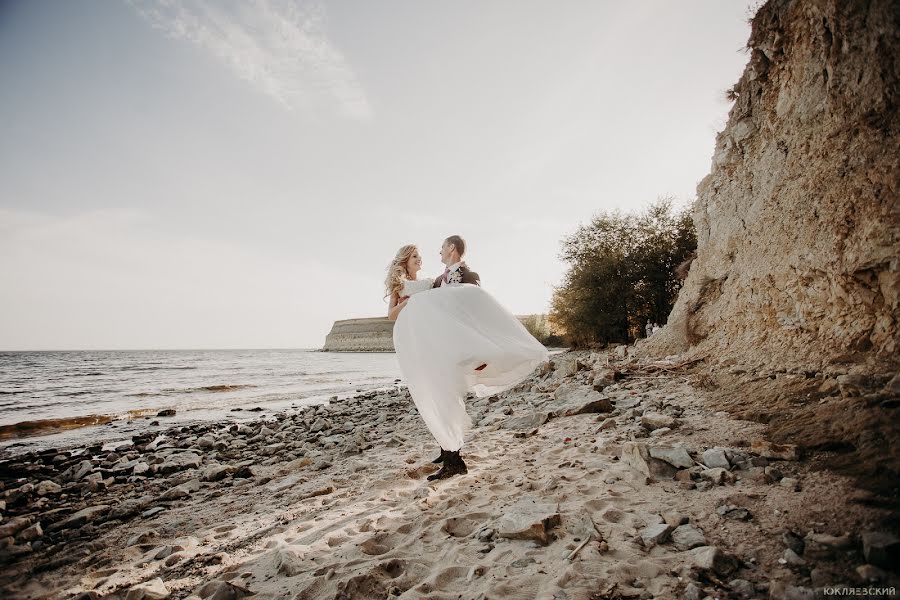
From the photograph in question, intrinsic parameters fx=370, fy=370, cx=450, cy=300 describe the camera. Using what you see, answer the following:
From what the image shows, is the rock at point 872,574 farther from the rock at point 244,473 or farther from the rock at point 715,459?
the rock at point 244,473

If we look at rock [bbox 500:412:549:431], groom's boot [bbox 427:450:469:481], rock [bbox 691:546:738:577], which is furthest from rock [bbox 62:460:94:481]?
rock [bbox 691:546:738:577]

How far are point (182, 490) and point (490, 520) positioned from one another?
4469 millimetres

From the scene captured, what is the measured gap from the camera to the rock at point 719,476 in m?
2.73

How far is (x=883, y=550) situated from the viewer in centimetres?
162

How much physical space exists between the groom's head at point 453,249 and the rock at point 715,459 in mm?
3416

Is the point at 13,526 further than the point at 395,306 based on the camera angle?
No

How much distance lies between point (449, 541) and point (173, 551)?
251cm

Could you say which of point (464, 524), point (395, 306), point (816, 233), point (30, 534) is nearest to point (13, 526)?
point (30, 534)

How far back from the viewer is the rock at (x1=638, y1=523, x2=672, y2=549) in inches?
89.3

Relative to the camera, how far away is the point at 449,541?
284 cm

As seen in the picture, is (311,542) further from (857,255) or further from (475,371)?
(857,255)

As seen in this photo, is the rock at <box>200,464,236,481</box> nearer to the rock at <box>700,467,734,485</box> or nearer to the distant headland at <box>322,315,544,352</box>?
the rock at <box>700,467,734,485</box>

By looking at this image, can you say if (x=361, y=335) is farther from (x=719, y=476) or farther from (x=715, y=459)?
(x=719, y=476)

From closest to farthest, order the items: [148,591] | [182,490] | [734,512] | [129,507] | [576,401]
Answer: [734,512]
[148,591]
[129,507]
[182,490]
[576,401]
